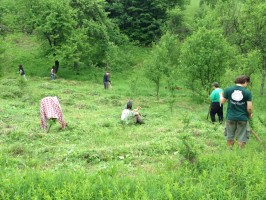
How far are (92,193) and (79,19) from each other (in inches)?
1228

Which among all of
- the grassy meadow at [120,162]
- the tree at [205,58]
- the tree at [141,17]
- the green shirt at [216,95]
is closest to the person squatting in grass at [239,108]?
the grassy meadow at [120,162]

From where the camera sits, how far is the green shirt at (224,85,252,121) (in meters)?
7.13

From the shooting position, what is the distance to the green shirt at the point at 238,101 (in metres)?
7.13

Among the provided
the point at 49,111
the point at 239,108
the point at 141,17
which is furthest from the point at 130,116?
the point at 141,17

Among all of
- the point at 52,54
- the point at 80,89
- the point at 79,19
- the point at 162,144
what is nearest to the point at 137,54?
the point at 79,19

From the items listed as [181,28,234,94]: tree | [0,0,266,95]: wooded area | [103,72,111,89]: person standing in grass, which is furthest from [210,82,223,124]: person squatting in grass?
[103,72,111,89]: person standing in grass

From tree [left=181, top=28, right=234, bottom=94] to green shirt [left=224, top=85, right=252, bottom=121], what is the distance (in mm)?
11814

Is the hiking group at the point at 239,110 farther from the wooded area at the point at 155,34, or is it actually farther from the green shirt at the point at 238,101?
the wooded area at the point at 155,34

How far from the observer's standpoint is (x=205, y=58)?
19.6 metres

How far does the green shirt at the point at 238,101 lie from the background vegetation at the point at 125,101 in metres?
0.77

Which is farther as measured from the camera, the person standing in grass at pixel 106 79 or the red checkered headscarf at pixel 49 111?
the person standing in grass at pixel 106 79

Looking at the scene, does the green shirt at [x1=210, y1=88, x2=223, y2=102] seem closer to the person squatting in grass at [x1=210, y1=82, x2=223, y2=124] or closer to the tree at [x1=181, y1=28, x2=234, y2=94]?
A: the person squatting in grass at [x1=210, y1=82, x2=223, y2=124]

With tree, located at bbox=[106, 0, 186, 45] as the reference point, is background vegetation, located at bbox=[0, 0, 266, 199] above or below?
below

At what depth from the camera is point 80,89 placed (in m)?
23.4
